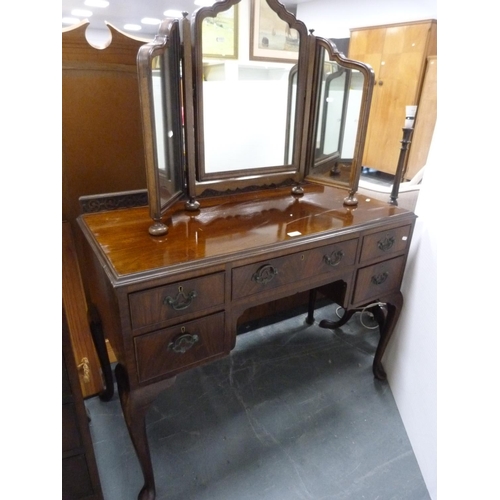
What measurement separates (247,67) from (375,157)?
3.62 m

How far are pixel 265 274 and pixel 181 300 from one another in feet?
0.79

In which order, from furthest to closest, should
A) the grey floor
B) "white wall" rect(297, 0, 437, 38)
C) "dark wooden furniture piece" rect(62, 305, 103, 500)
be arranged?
1. "white wall" rect(297, 0, 437, 38)
2. the grey floor
3. "dark wooden furniture piece" rect(62, 305, 103, 500)

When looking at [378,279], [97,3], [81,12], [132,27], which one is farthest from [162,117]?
[132,27]

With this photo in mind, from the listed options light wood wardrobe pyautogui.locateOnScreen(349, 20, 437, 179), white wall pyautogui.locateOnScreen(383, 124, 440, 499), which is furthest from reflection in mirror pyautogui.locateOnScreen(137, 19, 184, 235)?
light wood wardrobe pyautogui.locateOnScreen(349, 20, 437, 179)

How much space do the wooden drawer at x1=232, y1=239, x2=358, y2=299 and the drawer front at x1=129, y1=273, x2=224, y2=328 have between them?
6 centimetres

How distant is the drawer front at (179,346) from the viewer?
88cm

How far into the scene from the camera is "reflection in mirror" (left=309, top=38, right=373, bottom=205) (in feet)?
3.87

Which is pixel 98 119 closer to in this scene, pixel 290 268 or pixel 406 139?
pixel 290 268

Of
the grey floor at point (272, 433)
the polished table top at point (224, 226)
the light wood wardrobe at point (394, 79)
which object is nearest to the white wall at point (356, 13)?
the light wood wardrobe at point (394, 79)

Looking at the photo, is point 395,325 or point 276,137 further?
point 395,325

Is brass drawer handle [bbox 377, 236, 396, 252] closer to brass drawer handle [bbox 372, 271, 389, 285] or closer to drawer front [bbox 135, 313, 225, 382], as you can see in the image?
brass drawer handle [bbox 372, 271, 389, 285]
